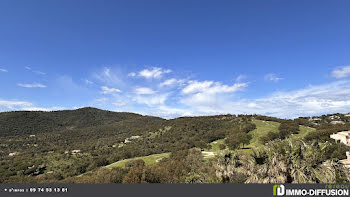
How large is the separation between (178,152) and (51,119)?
146897mm

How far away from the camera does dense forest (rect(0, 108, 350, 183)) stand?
14922 mm

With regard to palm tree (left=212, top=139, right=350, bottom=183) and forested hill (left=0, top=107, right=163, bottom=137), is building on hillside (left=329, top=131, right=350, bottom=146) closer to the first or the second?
palm tree (left=212, top=139, right=350, bottom=183)

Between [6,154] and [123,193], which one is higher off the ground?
[123,193]

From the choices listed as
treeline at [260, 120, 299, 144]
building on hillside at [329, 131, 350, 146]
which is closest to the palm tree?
building on hillside at [329, 131, 350, 146]

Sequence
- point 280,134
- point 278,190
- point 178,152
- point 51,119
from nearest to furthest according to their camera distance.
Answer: point 278,190, point 178,152, point 280,134, point 51,119

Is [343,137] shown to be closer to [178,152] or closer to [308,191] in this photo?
[178,152]

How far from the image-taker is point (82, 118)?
167375 millimetres

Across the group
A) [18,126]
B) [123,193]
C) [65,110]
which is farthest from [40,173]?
Answer: [65,110]

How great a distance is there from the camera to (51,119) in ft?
491

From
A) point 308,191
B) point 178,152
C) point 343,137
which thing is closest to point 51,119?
point 178,152

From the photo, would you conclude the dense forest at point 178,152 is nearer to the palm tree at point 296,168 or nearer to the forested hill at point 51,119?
the palm tree at point 296,168

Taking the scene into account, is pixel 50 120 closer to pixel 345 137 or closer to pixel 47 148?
pixel 47 148

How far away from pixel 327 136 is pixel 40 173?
82761 mm

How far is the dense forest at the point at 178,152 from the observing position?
1492 cm
